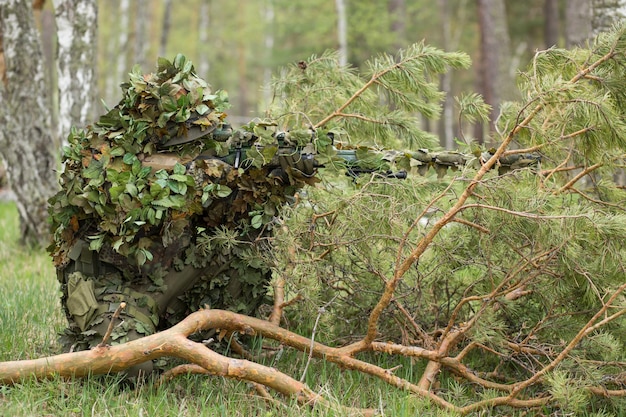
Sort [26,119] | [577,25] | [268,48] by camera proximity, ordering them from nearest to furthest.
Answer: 1. [26,119]
2. [577,25]
3. [268,48]

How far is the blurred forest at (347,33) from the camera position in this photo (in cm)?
1381

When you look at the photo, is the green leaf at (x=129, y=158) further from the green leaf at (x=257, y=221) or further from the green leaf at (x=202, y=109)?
the green leaf at (x=257, y=221)

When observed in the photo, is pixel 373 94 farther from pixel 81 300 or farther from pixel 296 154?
pixel 81 300

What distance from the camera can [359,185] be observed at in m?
3.81

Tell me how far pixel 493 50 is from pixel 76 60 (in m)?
9.45

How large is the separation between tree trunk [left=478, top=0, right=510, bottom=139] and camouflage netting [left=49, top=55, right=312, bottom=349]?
35.5ft

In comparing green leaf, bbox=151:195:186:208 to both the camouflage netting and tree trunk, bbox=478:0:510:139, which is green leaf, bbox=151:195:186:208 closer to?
the camouflage netting

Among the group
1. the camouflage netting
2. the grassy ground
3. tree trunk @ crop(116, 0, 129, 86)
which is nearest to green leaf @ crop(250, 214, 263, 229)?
the camouflage netting

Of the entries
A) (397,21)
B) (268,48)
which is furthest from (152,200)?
(268,48)

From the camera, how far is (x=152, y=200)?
3.42 meters

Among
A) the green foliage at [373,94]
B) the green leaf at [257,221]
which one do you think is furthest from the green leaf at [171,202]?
the green foliage at [373,94]

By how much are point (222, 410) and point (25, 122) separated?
437 centimetres

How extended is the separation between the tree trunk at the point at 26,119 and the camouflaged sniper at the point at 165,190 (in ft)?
9.86

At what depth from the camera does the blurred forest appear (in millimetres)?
13812
